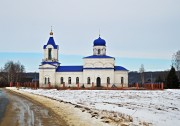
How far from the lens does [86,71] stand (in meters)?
71.6

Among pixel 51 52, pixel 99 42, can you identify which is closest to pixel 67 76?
pixel 51 52

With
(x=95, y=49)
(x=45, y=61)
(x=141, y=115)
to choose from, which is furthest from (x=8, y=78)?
(x=141, y=115)

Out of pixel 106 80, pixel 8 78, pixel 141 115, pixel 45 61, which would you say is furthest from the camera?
pixel 8 78

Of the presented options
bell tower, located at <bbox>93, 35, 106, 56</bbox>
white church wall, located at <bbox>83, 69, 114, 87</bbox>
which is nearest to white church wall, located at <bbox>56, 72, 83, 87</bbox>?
white church wall, located at <bbox>83, 69, 114, 87</bbox>

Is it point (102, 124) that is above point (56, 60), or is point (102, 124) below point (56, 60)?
below

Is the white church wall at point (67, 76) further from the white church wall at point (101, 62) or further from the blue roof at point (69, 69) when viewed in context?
the white church wall at point (101, 62)

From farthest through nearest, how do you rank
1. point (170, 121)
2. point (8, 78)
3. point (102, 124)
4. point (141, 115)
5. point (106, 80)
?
point (8, 78)
point (106, 80)
point (141, 115)
point (170, 121)
point (102, 124)

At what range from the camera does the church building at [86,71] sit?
232ft

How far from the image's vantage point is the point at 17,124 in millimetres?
12742

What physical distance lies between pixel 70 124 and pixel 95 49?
6192 centimetres

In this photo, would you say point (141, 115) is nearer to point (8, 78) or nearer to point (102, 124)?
point (102, 124)

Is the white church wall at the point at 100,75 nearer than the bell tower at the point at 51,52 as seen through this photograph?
Yes

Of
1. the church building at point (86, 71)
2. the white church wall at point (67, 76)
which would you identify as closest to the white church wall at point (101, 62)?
the church building at point (86, 71)

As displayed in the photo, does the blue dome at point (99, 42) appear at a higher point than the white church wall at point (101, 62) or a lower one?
higher
